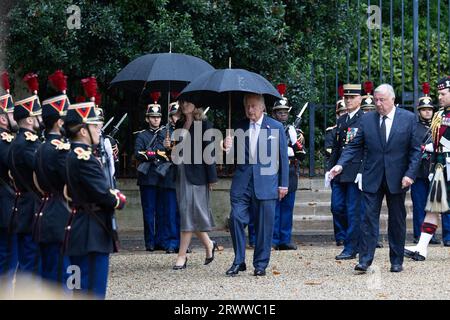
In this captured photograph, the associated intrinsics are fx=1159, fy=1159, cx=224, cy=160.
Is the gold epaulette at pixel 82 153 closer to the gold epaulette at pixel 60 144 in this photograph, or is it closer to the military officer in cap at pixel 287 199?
the gold epaulette at pixel 60 144

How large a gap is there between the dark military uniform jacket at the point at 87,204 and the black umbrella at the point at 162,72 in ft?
12.3

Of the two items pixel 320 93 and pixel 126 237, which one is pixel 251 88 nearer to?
pixel 126 237

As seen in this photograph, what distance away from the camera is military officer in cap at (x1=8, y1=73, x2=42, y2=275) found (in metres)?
10.2

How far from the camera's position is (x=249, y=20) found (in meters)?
16.0

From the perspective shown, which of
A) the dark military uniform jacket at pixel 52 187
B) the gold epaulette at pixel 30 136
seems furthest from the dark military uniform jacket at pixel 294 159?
the dark military uniform jacket at pixel 52 187

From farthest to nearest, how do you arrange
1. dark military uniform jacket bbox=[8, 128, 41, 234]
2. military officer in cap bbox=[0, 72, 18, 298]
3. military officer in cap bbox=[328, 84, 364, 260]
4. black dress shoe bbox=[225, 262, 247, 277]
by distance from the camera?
military officer in cap bbox=[328, 84, 364, 260]
black dress shoe bbox=[225, 262, 247, 277]
military officer in cap bbox=[0, 72, 18, 298]
dark military uniform jacket bbox=[8, 128, 41, 234]

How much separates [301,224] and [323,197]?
0.66 meters

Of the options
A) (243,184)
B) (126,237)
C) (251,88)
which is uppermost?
(251,88)

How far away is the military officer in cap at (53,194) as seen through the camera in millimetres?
9273

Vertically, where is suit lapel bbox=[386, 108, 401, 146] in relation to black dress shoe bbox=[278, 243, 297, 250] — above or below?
above

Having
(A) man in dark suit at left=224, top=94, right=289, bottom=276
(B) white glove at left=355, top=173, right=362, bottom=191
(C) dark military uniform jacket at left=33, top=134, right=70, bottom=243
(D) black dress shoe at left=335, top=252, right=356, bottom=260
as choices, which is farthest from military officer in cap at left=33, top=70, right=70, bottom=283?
(D) black dress shoe at left=335, top=252, right=356, bottom=260

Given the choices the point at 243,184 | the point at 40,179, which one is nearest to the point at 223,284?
the point at 243,184

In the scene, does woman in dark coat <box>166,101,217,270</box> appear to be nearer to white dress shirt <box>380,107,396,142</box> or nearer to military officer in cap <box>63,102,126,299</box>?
white dress shirt <box>380,107,396,142</box>

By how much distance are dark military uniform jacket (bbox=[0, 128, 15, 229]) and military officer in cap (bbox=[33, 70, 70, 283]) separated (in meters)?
1.01
